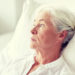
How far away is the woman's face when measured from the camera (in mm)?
690

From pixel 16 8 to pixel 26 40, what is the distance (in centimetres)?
65

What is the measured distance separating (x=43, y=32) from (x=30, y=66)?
147mm

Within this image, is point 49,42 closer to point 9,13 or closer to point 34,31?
point 34,31

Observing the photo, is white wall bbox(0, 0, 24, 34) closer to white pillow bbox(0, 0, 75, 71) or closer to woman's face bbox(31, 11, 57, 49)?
white pillow bbox(0, 0, 75, 71)

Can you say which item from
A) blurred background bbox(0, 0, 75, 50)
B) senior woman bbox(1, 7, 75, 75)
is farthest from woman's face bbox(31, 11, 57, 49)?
blurred background bbox(0, 0, 75, 50)

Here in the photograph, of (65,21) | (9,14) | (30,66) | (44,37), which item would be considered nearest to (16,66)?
(30,66)

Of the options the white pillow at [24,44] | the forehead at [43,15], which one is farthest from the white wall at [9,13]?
the forehead at [43,15]

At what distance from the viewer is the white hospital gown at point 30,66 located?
65 cm

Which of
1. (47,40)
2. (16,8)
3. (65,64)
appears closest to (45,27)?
(47,40)

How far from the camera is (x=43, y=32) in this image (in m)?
0.71

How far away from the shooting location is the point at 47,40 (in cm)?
70

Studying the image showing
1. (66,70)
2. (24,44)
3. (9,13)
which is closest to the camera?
(66,70)

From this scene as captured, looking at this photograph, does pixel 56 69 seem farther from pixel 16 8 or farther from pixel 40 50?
pixel 16 8

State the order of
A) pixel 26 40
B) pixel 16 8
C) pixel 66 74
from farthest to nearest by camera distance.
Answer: pixel 16 8 < pixel 26 40 < pixel 66 74
